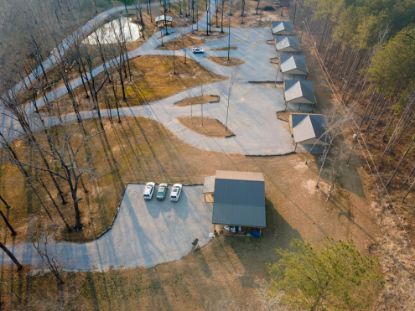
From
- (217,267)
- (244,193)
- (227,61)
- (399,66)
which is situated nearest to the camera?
(217,267)

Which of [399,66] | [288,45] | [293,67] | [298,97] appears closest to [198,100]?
[298,97]

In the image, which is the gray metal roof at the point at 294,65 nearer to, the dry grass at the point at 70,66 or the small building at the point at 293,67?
the small building at the point at 293,67

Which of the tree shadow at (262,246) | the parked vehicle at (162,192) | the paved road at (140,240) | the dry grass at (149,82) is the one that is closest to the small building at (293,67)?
the dry grass at (149,82)

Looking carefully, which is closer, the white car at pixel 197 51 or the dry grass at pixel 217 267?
the dry grass at pixel 217 267

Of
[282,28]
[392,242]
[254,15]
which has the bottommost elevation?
[392,242]

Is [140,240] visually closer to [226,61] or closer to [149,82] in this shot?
[149,82]

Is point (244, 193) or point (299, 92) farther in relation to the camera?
point (299, 92)
